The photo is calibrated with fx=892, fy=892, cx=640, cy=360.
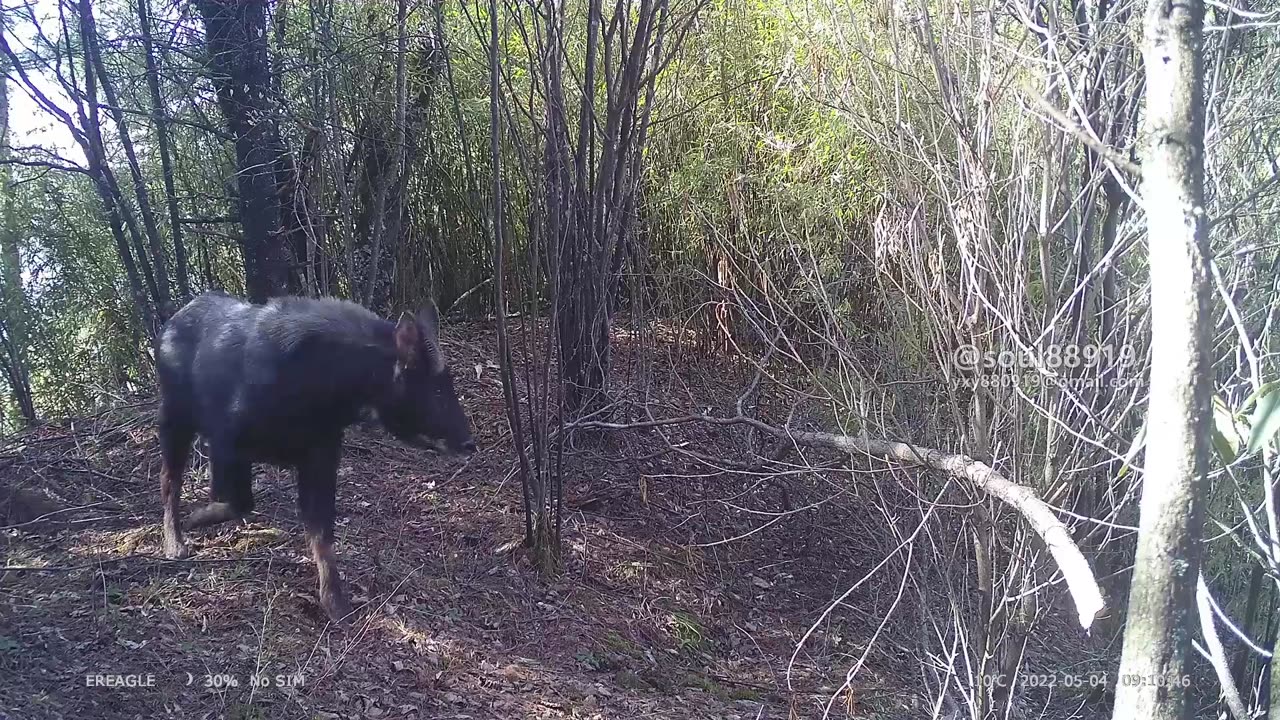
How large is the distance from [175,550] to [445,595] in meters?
1.28

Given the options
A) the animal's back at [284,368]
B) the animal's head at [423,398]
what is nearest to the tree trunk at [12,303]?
the animal's back at [284,368]

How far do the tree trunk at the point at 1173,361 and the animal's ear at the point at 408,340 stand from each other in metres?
2.99

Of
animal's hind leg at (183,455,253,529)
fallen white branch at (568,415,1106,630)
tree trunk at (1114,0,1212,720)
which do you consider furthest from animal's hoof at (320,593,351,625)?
tree trunk at (1114,0,1212,720)

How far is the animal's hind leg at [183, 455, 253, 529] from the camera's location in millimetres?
3955

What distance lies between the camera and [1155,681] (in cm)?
163

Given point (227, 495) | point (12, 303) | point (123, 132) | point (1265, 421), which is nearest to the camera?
point (1265, 421)

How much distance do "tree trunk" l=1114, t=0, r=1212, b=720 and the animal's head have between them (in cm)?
302

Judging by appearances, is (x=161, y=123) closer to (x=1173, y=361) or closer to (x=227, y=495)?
(x=227, y=495)

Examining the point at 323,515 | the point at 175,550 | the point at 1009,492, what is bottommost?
the point at 175,550

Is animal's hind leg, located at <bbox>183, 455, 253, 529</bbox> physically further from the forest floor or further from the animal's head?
the animal's head

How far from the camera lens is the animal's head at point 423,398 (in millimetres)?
3969

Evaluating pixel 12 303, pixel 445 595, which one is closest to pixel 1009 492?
pixel 445 595

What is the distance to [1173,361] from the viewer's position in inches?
61.2

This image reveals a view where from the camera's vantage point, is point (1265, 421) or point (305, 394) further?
point (305, 394)
